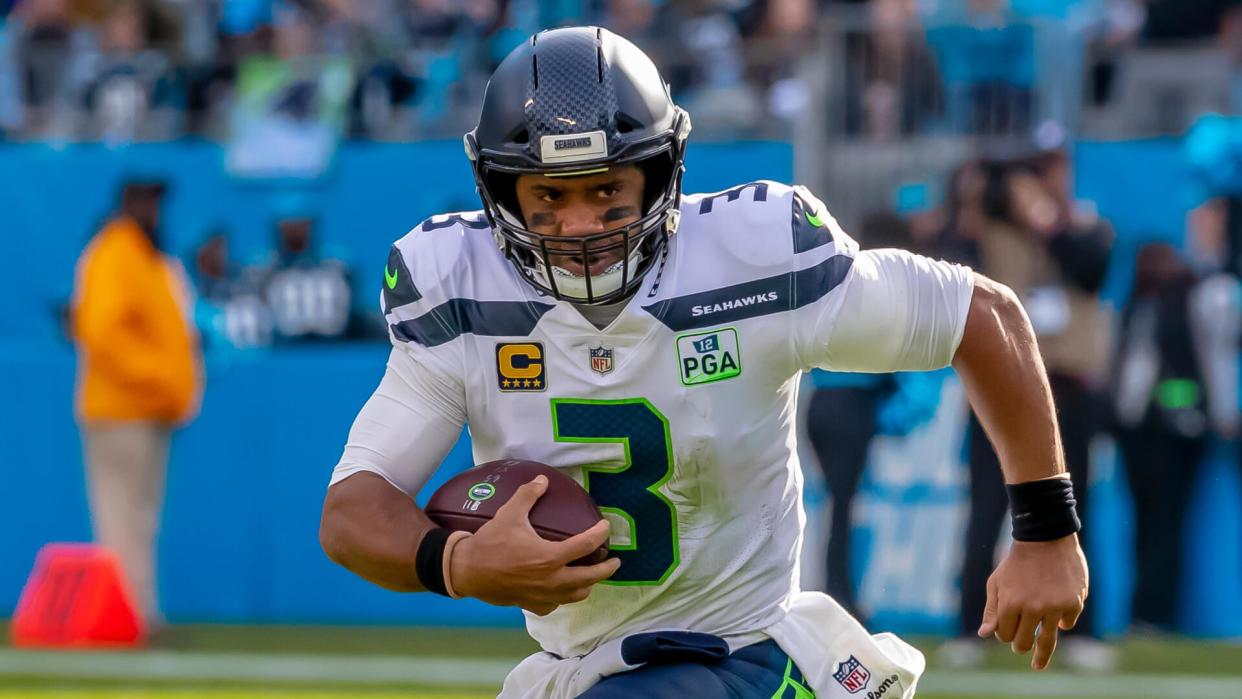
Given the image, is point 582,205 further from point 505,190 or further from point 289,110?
point 289,110

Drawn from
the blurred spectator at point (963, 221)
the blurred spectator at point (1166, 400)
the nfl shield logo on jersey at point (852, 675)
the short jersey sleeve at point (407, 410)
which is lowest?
the blurred spectator at point (1166, 400)

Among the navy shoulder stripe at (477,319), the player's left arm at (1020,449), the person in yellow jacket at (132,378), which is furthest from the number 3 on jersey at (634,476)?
the person in yellow jacket at (132,378)

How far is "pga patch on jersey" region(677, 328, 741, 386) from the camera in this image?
3160 millimetres

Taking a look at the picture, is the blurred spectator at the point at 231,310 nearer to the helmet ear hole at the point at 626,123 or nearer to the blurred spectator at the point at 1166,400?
the blurred spectator at the point at 1166,400

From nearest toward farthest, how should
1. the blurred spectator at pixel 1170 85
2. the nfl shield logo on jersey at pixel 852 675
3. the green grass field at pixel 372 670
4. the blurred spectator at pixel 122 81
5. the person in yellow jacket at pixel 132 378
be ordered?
the nfl shield logo on jersey at pixel 852 675
the green grass field at pixel 372 670
the person in yellow jacket at pixel 132 378
the blurred spectator at pixel 1170 85
the blurred spectator at pixel 122 81

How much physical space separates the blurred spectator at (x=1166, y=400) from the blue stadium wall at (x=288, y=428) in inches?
4.1

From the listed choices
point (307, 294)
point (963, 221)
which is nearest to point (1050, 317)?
point (963, 221)

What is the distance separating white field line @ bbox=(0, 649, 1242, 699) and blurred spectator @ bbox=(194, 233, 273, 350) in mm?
1927

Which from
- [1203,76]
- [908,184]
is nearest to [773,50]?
[908,184]

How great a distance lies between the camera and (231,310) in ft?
31.1

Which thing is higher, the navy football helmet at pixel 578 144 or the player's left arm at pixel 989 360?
the navy football helmet at pixel 578 144

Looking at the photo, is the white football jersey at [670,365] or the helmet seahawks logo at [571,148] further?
the white football jersey at [670,365]

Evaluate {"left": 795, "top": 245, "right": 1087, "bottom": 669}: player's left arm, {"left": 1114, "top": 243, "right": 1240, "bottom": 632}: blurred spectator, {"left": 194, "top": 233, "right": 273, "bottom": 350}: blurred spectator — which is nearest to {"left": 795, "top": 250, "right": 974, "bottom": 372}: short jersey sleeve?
{"left": 795, "top": 245, "right": 1087, "bottom": 669}: player's left arm

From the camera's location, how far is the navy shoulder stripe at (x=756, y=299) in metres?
3.14
